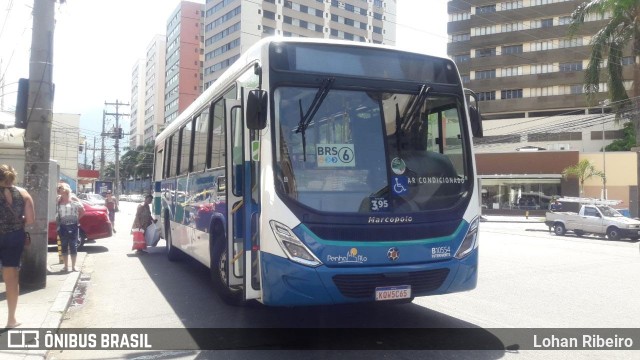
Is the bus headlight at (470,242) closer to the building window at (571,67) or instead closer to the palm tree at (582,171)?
the palm tree at (582,171)

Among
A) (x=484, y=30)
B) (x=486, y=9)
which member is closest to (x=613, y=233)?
(x=484, y=30)

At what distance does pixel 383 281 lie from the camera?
568 cm

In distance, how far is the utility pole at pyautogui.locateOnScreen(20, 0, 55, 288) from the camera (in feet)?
29.2

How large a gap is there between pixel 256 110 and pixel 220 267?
2.98 meters

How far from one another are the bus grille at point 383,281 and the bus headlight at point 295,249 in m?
0.30

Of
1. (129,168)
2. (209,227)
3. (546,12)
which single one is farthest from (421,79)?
(129,168)

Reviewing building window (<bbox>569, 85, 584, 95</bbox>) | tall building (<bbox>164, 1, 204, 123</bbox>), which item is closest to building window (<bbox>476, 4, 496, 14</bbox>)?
building window (<bbox>569, 85, 584, 95</bbox>)

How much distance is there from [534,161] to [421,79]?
4492 centimetres

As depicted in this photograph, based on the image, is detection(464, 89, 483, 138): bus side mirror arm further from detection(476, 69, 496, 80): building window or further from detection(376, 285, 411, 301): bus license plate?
detection(476, 69, 496, 80): building window

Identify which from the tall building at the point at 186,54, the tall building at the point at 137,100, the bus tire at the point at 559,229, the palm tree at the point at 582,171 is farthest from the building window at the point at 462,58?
the tall building at the point at 137,100

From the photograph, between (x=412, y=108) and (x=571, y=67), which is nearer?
(x=412, y=108)

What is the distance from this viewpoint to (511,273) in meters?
11.7

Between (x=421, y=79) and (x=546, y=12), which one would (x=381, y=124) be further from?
(x=546, y=12)

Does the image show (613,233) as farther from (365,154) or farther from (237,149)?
(237,149)
